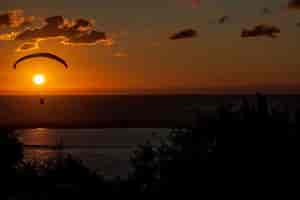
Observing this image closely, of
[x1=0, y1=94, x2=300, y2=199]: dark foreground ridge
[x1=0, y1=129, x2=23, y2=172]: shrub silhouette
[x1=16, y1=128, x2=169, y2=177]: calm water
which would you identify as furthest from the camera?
[x1=16, y1=128, x2=169, y2=177]: calm water

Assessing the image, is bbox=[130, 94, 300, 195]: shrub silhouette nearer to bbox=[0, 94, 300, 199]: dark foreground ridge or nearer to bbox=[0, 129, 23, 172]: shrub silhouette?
bbox=[0, 94, 300, 199]: dark foreground ridge

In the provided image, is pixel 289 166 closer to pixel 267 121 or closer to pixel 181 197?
pixel 267 121

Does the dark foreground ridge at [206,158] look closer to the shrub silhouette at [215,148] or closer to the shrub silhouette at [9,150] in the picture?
the shrub silhouette at [215,148]

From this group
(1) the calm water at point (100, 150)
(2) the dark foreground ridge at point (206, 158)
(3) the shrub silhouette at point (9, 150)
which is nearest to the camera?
(2) the dark foreground ridge at point (206, 158)

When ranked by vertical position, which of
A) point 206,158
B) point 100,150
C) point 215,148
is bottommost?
point 100,150

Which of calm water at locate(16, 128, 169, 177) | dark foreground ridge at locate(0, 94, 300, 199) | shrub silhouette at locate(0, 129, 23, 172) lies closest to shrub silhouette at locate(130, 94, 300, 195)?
dark foreground ridge at locate(0, 94, 300, 199)

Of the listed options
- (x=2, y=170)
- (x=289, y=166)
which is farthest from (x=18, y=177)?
(x=289, y=166)

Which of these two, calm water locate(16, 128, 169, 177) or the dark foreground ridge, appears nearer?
the dark foreground ridge

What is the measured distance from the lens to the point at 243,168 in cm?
881

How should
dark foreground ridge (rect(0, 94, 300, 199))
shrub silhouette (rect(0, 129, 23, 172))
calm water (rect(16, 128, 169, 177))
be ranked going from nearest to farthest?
dark foreground ridge (rect(0, 94, 300, 199)), shrub silhouette (rect(0, 129, 23, 172)), calm water (rect(16, 128, 169, 177))

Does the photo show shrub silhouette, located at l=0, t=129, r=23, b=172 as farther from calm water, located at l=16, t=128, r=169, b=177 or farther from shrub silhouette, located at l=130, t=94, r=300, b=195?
shrub silhouette, located at l=130, t=94, r=300, b=195

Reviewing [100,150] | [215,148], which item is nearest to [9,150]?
[215,148]

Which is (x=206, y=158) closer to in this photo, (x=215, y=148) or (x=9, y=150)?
(x=215, y=148)

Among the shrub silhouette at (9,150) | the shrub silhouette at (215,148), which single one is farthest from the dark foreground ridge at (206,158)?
the shrub silhouette at (9,150)
